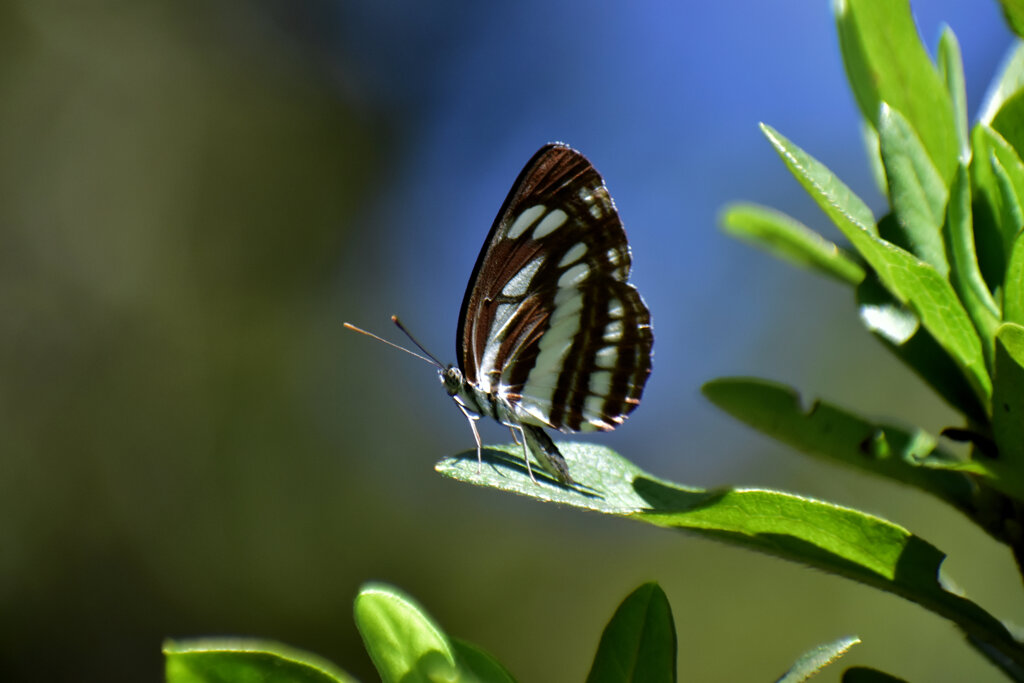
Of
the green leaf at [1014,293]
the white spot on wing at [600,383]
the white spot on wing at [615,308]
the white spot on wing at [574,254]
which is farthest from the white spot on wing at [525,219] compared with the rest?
the green leaf at [1014,293]

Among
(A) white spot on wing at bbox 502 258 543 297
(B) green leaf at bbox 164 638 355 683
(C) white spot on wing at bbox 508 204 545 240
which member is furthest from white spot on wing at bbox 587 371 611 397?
(B) green leaf at bbox 164 638 355 683

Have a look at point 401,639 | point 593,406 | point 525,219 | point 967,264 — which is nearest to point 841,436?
point 967,264

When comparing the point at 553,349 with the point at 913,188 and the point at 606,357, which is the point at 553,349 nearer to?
the point at 606,357

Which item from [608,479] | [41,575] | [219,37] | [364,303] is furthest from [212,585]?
[608,479]

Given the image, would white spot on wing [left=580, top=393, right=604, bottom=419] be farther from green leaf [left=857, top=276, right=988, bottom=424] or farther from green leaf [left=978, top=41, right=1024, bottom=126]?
green leaf [left=978, top=41, right=1024, bottom=126]

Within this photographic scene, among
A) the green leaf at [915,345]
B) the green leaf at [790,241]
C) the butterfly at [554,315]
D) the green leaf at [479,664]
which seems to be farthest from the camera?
the butterfly at [554,315]

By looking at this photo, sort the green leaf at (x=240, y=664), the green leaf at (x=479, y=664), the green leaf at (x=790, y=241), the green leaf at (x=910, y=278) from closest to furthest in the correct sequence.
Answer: the green leaf at (x=240, y=664)
the green leaf at (x=479, y=664)
the green leaf at (x=910, y=278)
the green leaf at (x=790, y=241)

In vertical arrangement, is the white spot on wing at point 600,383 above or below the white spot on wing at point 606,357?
below

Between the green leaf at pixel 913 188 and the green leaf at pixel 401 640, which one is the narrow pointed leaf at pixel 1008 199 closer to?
the green leaf at pixel 913 188
